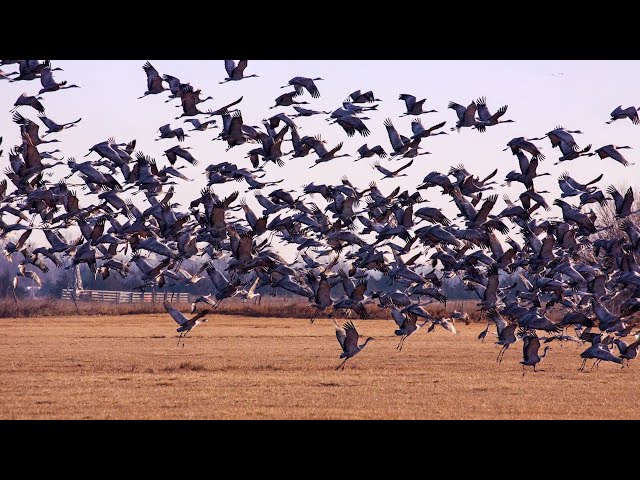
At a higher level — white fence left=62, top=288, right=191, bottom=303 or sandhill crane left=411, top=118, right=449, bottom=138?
sandhill crane left=411, top=118, right=449, bottom=138

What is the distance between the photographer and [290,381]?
28.7m

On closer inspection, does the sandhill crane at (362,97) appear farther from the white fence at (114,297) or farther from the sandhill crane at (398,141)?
the white fence at (114,297)

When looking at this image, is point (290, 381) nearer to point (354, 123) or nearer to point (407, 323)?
point (407, 323)

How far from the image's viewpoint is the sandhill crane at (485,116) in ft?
78.9

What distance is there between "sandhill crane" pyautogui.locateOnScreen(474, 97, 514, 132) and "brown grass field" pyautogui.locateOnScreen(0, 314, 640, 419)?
547cm

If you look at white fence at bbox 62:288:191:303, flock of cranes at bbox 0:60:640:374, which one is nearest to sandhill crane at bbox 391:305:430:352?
flock of cranes at bbox 0:60:640:374

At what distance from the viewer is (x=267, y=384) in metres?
28.0

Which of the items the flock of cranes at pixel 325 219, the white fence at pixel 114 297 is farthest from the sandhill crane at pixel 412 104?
the white fence at pixel 114 297

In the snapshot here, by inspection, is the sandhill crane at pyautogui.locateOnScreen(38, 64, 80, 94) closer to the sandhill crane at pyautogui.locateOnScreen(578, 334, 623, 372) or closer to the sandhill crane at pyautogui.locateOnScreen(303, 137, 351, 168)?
the sandhill crane at pyautogui.locateOnScreen(303, 137, 351, 168)

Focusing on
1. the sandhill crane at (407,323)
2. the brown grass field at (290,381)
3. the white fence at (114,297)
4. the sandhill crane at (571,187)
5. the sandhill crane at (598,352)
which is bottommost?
the white fence at (114,297)

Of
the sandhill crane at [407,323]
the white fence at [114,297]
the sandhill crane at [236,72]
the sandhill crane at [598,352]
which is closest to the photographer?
the sandhill crane at [236,72]

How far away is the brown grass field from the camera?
23.4 metres

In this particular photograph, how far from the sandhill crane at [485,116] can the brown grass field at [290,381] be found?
5.47 m
